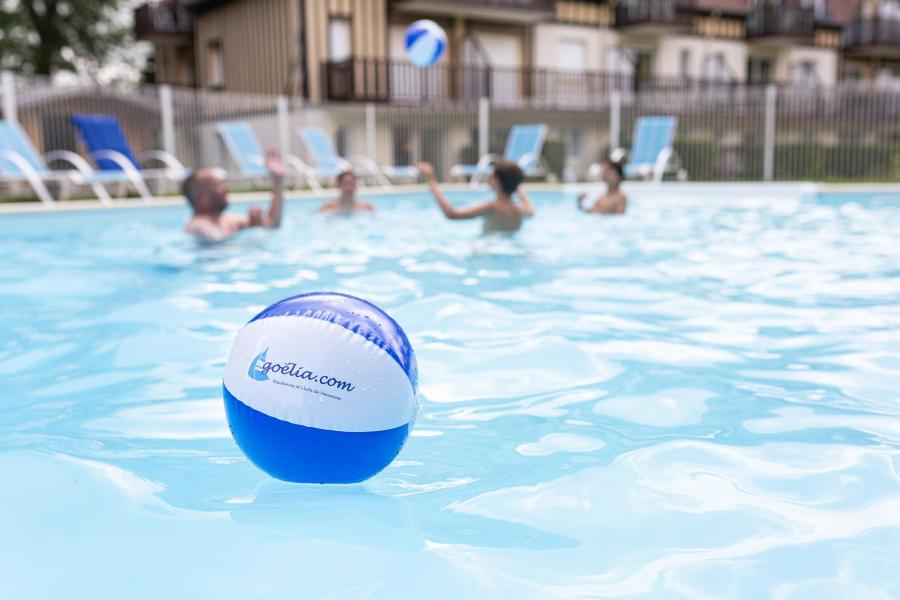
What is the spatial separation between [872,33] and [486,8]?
59.2ft

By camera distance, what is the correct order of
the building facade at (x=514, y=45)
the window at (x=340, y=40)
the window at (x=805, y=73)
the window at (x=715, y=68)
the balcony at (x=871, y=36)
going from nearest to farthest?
the building facade at (x=514, y=45), the window at (x=340, y=40), the window at (x=715, y=68), the window at (x=805, y=73), the balcony at (x=871, y=36)

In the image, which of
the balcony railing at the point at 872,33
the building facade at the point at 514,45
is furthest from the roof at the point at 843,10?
the balcony railing at the point at 872,33

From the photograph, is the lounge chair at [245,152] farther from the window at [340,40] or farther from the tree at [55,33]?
the tree at [55,33]

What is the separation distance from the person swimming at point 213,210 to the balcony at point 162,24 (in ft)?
70.5

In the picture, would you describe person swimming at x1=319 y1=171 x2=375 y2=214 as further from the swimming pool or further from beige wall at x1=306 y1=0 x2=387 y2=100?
beige wall at x1=306 y1=0 x2=387 y2=100

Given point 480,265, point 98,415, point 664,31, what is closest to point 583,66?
point 664,31

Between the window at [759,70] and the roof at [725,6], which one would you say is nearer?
the roof at [725,6]

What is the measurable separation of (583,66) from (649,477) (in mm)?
25694

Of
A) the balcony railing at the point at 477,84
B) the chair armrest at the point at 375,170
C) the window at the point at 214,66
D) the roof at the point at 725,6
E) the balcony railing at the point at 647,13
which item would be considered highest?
the roof at the point at 725,6

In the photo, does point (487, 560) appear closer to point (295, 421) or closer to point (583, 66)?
point (295, 421)

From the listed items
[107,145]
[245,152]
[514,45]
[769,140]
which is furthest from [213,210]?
[514,45]

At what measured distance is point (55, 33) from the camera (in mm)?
27359

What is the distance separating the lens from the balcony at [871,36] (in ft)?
107

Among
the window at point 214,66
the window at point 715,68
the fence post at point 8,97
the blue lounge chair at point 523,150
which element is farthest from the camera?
the window at point 715,68
